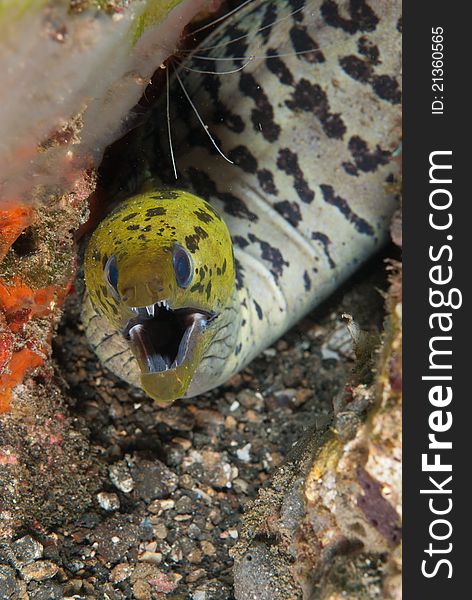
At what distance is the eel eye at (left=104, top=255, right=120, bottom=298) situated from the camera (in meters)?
2.80

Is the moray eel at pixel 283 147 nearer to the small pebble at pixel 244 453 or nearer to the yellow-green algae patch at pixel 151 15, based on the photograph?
the small pebble at pixel 244 453

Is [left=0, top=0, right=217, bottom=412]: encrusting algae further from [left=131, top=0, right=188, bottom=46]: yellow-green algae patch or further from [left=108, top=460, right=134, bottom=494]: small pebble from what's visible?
[left=108, top=460, right=134, bottom=494]: small pebble

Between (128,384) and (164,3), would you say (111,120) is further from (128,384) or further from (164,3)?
(128,384)

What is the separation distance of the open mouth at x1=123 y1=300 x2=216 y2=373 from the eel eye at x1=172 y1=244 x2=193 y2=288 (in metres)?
0.13

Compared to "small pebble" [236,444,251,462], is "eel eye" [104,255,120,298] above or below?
above

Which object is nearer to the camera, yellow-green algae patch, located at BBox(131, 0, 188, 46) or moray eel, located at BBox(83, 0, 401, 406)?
yellow-green algae patch, located at BBox(131, 0, 188, 46)

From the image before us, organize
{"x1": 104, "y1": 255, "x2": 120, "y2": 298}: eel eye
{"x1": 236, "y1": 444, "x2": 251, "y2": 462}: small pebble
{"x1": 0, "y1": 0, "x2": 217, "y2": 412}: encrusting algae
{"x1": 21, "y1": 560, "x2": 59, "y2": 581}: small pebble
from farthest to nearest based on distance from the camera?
1. {"x1": 236, "y1": 444, "x2": 251, "y2": 462}: small pebble
2. {"x1": 21, "y1": 560, "x2": 59, "y2": 581}: small pebble
3. {"x1": 104, "y1": 255, "x2": 120, "y2": 298}: eel eye
4. {"x1": 0, "y1": 0, "x2": 217, "y2": 412}: encrusting algae

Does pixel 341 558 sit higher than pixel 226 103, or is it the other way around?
pixel 226 103

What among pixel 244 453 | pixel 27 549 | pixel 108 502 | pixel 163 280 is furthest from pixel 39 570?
pixel 163 280

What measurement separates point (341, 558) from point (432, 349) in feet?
2.62

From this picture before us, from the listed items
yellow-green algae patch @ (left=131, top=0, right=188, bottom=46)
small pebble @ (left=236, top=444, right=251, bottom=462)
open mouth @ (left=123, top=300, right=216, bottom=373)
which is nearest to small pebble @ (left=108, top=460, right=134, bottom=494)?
small pebble @ (left=236, top=444, right=251, bottom=462)

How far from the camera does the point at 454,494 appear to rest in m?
2.03

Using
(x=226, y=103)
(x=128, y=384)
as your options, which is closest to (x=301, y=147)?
(x=226, y=103)

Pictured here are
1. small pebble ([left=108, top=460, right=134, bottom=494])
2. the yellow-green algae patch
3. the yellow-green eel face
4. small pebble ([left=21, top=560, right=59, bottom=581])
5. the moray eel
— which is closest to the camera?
the yellow-green algae patch
